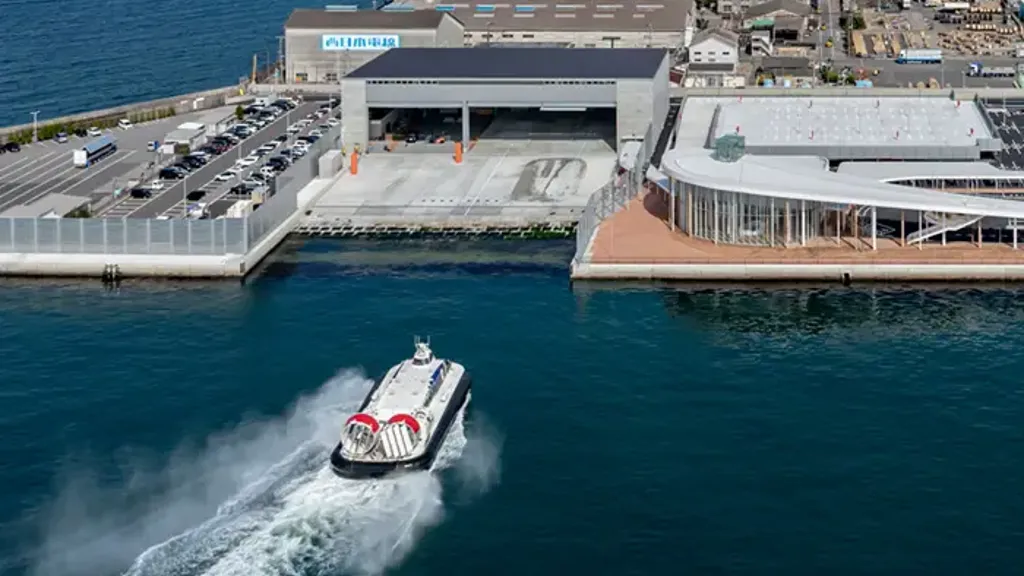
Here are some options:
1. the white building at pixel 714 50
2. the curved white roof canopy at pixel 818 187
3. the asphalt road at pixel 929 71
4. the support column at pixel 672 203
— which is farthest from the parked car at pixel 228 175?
the asphalt road at pixel 929 71

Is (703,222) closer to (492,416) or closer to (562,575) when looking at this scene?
(492,416)

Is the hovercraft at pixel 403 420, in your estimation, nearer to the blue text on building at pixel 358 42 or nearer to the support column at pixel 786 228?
the support column at pixel 786 228

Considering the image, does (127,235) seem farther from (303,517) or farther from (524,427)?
(303,517)

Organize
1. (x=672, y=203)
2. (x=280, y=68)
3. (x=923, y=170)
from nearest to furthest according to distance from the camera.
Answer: (x=672, y=203) < (x=923, y=170) < (x=280, y=68)

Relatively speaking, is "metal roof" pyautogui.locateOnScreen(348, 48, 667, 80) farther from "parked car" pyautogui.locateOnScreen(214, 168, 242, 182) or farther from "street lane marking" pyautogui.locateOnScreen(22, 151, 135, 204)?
"street lane marking" pyautogui.locateOnScreen(22, 151, 135, 204)

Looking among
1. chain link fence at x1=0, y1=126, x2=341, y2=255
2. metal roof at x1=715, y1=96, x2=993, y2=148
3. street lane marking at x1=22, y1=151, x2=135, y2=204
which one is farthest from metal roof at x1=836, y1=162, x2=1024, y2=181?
street lane marking at x1=22, y1=151, x2=135, y2=204

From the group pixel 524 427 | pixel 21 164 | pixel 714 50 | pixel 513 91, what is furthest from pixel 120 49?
pixel 524 427

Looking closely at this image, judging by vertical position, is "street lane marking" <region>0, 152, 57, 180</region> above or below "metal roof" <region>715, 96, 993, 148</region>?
below

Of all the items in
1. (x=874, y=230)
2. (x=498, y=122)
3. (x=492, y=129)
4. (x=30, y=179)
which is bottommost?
(x=874, y=230)
